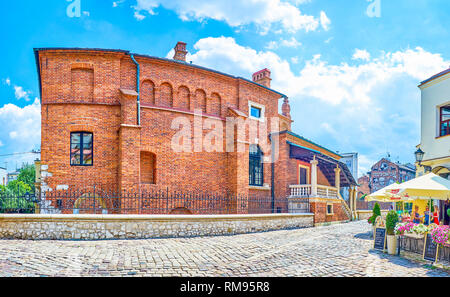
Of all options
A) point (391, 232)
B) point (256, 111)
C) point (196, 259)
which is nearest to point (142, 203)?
point (196, 259)

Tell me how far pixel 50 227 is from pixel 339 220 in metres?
16.5

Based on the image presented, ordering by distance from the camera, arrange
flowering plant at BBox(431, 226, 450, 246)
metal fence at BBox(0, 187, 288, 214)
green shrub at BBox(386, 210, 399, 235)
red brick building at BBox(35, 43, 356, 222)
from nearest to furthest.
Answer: flowering plant at BBox(431, 226, 450, 246) → green shrub at BBox(386, 210, 399, 235) → metal fence at BBox(0, 187, 288, 214) → red brick building at BBox(35, 43, 356, 222)

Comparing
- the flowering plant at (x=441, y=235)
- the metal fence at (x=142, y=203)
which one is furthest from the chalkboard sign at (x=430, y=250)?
the metal fence at (x=142, y=203)

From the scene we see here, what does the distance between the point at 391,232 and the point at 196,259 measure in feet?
20.7

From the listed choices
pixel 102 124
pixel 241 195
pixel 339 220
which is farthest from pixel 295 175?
pixel 102 124

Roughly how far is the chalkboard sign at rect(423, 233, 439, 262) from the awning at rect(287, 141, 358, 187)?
1111cm

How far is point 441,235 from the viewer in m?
8.24

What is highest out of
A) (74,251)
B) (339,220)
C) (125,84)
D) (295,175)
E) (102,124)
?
(125,84)

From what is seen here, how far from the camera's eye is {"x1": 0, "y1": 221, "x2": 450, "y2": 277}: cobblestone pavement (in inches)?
269

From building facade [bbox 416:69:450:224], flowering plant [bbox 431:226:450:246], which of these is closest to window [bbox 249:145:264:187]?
building facade [bbox 416:69:450:224]

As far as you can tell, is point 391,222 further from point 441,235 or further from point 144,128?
point 144,128

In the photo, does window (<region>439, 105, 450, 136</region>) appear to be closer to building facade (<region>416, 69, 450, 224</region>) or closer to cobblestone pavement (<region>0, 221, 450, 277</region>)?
building facade (<region>416, 69, 450, 224</region>)

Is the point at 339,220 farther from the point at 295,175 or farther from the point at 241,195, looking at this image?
the point at 241,195
